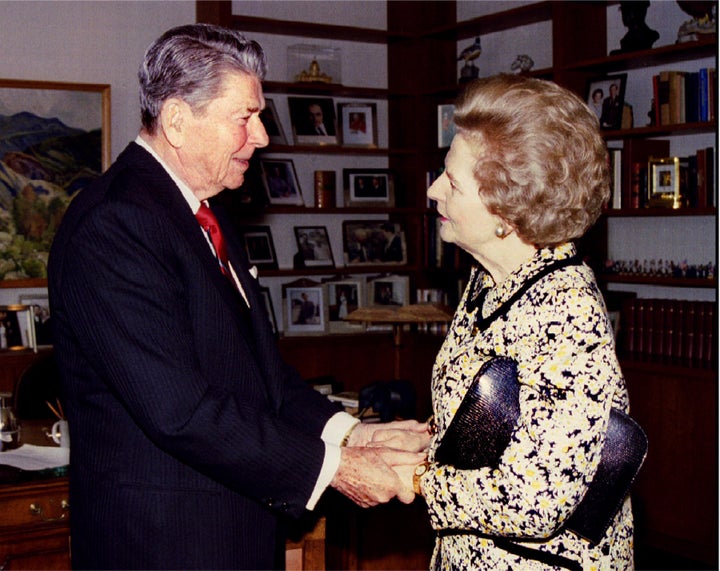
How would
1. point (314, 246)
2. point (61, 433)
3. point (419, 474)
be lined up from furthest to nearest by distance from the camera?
1. point (314, 246)
2. point (61, 433)
3. point (419, 474)

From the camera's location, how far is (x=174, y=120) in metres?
2.09

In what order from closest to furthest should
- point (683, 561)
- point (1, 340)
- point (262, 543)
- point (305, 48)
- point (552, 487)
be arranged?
point (552, 487)
point (262, 543)
point (683, 561)
point (1, 340)
point (305, 48)

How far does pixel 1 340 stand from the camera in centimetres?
543

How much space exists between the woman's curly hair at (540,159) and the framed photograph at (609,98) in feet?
11.3

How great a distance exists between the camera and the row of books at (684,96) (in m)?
4.82

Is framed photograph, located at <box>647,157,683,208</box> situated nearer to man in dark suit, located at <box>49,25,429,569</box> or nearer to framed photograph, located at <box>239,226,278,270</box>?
framed photograph, located at <box>239,226,278,270</box>

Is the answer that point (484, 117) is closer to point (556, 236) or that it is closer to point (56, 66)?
point (556, 236)

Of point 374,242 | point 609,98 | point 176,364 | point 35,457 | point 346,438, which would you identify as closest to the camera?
point 176,364

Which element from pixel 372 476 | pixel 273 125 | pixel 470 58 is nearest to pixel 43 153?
pixel 273 125

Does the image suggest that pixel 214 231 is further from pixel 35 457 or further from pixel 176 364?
pixel 35 457

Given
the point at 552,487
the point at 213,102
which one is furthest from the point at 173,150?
the point at 552,487

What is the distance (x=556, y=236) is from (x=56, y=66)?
4.56 meters

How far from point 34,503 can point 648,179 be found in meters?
3.69

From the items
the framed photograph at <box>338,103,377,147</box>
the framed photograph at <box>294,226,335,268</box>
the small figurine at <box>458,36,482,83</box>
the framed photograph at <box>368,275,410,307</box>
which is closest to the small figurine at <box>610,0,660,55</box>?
the small figurine at <box>458,36,482,83</box>
